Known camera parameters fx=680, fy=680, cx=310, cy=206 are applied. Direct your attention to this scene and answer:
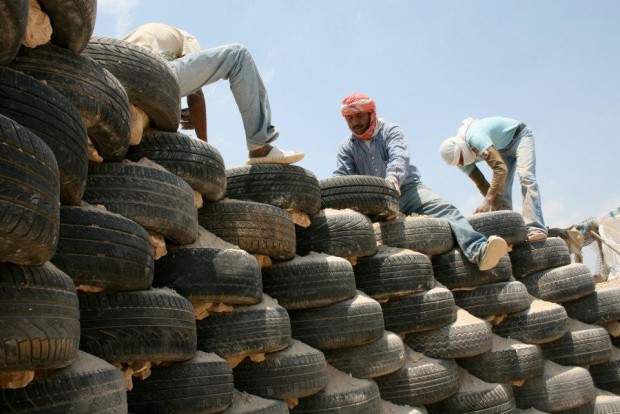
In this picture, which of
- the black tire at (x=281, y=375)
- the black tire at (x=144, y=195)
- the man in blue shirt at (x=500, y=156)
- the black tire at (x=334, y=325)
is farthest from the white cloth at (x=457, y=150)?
the black tire at (x=144, y=195)

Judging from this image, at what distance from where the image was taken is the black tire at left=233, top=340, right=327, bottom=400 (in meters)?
4.07

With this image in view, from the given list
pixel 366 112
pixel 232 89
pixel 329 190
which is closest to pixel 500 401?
pixel 329 190

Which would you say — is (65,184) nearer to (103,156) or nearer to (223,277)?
(103,156)

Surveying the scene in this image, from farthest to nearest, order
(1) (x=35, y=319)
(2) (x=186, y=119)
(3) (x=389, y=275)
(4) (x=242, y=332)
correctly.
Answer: (2) (x=186, y=119)
(3) (x=389, y=275)
(4) (x=242, y=332)
(1) (x=35, y=319)

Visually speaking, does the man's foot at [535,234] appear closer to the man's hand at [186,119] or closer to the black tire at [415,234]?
the black tire at [415,234]

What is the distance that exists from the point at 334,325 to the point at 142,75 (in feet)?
6.85

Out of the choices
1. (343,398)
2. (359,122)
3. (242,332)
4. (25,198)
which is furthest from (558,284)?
(25,198)

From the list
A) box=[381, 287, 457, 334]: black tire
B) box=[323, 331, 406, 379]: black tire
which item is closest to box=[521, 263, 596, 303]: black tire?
box=[381, 287, 457, 334]: black tire

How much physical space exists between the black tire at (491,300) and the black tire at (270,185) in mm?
2033

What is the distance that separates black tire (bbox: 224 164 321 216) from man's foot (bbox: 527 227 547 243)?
2.94 metres

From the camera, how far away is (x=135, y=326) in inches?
123

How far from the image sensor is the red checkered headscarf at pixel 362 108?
21.4 feet

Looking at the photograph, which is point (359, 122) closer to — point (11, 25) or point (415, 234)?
point (415, 234)

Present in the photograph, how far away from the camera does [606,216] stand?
11.5 metres
